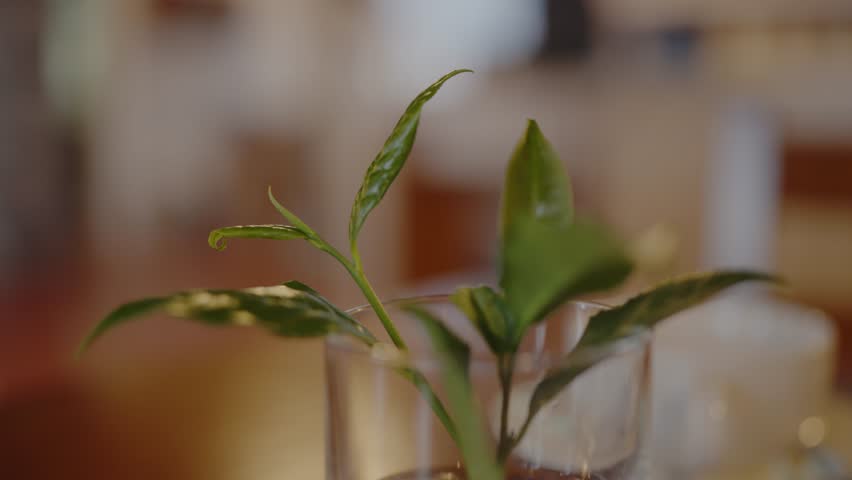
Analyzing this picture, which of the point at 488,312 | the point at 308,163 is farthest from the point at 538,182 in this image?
the point at 308,163

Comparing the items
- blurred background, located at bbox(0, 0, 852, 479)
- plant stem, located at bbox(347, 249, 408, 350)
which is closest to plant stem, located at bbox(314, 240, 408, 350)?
plant stem, located at bbox(347, 249, 408, 350)

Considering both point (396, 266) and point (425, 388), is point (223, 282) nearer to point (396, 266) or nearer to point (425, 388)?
point (396, 266)

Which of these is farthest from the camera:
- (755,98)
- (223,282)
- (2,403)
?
(223,282)

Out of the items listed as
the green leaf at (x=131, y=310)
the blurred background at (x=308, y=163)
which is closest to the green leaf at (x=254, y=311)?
the green leaf at (x=131, y=310)

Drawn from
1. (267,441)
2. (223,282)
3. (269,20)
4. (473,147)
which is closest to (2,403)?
(267,441)

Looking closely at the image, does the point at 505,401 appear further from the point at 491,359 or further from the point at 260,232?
the point at 260,232

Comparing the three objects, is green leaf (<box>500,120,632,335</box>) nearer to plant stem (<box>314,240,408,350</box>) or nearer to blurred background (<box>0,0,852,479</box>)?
plant stem (<box>314,240,408,350</box>)

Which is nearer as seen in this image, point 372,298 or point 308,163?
point 372,298
